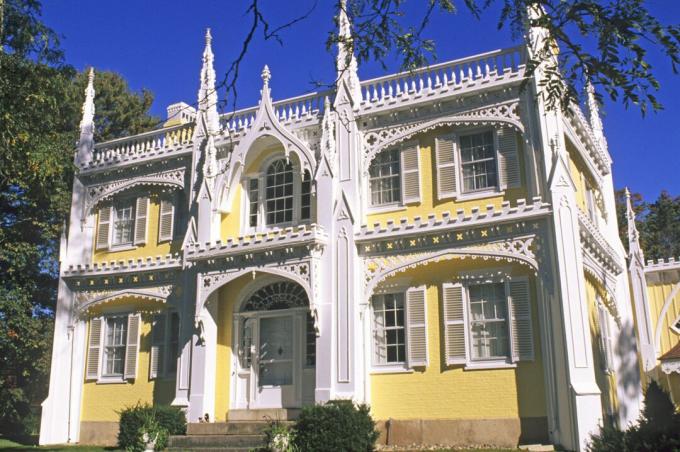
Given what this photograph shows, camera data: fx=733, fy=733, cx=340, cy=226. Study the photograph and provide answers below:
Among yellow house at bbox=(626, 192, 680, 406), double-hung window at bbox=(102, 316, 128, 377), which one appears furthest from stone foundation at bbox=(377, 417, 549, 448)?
double-hung window at bbox=(102, 316, 128, 377)

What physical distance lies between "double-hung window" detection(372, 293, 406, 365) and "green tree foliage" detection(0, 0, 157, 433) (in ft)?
26.8

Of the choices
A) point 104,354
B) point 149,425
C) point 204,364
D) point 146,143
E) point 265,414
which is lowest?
point 149,425

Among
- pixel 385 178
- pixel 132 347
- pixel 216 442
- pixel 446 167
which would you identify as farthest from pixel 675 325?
pixel 132 347

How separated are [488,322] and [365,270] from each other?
332cm

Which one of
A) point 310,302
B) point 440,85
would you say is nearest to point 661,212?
point 440,85

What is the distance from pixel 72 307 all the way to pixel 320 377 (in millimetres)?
9476

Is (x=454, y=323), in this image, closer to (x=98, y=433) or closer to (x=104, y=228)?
(x=98, y=433)

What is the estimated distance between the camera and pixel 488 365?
16484 millimetres

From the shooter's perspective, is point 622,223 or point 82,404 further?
point 622,223

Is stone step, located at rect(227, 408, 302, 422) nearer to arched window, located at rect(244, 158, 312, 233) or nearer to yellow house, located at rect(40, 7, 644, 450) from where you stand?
yellow house, located at rect(40, 7, 644, 450)

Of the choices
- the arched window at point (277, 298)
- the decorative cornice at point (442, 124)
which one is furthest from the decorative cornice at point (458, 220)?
the arched window at point (277, 298)

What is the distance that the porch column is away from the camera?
19.1 meters

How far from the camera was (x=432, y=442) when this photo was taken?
1664cm

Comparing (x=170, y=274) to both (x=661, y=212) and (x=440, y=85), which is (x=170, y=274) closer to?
(x=440, y=85)
